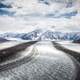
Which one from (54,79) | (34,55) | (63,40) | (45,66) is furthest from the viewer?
(63,40)

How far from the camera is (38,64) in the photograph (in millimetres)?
2705

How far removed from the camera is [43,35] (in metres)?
3.00

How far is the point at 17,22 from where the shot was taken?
3082mm

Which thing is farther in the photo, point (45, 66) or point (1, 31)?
point (1, 31)

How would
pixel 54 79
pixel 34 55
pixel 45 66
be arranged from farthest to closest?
1. pixel 34 55
2. pixel 45 66
3. pixel 54 79

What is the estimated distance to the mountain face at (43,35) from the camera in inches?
118

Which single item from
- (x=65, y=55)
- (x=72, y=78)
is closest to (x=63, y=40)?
(x=65, y=55)

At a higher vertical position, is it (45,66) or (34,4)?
(34,4)

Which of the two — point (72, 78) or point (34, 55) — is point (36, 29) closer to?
point (34, 55)

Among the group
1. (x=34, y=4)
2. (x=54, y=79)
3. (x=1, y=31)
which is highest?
(x=34, y=4)

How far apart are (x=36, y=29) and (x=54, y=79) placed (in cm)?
87

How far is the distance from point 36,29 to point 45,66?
1.94 ft

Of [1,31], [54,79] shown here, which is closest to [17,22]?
[1,31]

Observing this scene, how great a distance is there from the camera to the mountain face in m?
3.00
